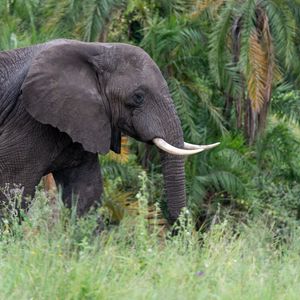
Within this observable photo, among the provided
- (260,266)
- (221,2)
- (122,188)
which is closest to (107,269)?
(260,266)

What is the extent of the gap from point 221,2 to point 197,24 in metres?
0.45

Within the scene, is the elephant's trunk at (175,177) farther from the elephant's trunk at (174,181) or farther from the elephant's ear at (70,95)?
the elephant's ear at (70,95)

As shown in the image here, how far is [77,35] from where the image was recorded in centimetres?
1716

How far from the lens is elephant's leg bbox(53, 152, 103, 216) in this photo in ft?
39.3

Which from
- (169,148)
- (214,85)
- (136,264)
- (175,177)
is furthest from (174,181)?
(214,85)

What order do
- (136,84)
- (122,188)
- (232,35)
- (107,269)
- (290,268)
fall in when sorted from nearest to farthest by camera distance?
1. (107,269)
2. (290,268)
3. (136,84)
4. (122,188)
5. (232,35)

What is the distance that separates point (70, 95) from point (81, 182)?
0.86 meters

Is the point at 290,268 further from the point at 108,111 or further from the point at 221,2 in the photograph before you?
the point at 221,2

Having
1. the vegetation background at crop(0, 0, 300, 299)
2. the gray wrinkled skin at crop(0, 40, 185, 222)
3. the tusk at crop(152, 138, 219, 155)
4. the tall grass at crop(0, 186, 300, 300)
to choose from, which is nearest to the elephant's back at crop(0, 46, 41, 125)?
the gray wrinkled skin at crop(0, 40, 185, 222)

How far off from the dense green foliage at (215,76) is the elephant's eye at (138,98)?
4169 millimetres

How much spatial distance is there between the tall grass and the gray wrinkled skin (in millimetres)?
2203

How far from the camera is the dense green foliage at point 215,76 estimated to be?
16500mm

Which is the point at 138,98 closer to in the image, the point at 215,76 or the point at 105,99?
the point at 105,99

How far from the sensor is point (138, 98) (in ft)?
38.0
